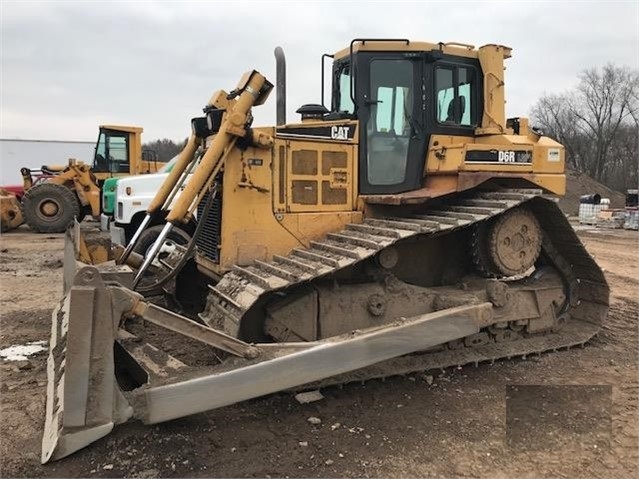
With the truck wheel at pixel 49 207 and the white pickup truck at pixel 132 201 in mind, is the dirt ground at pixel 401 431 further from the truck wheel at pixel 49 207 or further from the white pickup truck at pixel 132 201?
the truck wheel at pixel 49 207

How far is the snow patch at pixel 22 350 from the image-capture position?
5.38 metres

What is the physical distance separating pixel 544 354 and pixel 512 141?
80.6 inches

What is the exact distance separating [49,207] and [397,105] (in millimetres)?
14037

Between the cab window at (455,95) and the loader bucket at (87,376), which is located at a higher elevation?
the cab window at (455,95)

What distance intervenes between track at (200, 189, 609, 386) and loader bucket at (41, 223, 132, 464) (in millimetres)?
1047

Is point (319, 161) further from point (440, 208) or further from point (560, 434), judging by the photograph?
point (560, 434)

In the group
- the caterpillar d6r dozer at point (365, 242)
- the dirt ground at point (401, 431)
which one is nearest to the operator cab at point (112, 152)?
the caterpillar d6r dozer at point (365, 242)

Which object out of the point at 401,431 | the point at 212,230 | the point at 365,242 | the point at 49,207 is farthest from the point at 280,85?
the point at 49,207

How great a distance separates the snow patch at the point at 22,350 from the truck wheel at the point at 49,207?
38.4ft

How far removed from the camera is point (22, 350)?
220 inches

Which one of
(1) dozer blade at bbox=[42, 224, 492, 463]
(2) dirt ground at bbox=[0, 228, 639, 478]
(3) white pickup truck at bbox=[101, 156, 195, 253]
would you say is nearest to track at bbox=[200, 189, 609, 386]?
(2) dirt ground at bbox=[0, 228, 639, 478]

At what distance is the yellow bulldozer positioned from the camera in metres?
16.7

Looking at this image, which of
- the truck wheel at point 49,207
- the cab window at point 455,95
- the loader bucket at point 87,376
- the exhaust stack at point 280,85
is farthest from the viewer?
the truck wheel at point 49,207

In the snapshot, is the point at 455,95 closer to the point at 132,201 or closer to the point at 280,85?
the point at 280,85
